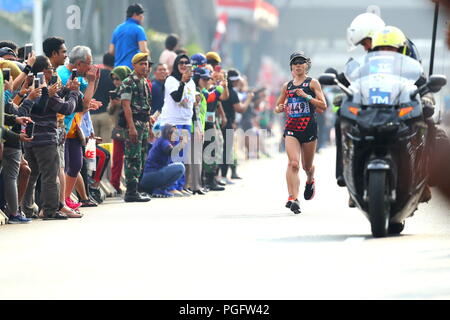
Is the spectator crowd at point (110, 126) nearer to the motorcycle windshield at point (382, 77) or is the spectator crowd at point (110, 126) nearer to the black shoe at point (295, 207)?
the black shoe at point (295, 207)

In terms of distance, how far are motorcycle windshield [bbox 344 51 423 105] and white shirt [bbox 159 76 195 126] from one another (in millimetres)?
6592

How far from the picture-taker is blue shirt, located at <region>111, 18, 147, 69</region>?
22391mm

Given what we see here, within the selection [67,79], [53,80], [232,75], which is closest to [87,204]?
[67,79]

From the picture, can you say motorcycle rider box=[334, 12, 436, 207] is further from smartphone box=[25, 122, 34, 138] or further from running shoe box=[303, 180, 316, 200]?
running shoe box=[303, 180, 316, 200]

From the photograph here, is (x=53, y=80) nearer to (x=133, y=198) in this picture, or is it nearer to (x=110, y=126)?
(x=133, y=198)

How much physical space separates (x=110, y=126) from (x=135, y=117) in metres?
1.70

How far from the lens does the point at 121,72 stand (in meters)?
21.2

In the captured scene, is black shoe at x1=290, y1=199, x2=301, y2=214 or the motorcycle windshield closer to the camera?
the motorcycle windshield

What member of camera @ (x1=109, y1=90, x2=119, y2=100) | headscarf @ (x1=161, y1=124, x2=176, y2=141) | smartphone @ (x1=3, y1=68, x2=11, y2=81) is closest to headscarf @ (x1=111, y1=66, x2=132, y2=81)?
camera @ (x1=109, y1=90, x2=119, y2=100)

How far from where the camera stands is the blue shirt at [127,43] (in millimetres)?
22391

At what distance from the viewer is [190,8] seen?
214 ft
